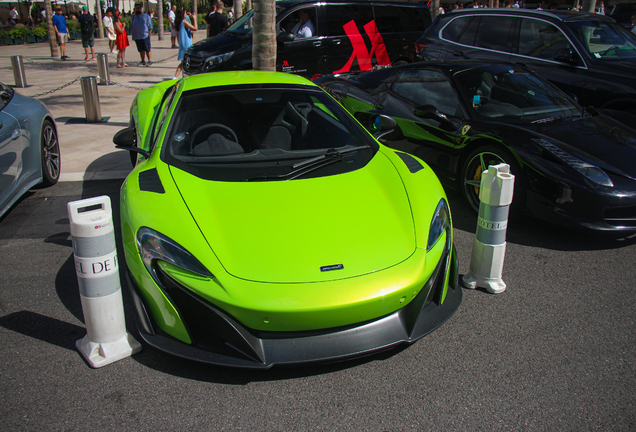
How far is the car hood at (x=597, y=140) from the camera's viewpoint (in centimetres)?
411

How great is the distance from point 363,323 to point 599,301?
6.24 ft

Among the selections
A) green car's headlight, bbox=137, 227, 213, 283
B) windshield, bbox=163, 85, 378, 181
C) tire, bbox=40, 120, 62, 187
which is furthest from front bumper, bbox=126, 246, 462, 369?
tire, bbox=40, 120, 62, 187

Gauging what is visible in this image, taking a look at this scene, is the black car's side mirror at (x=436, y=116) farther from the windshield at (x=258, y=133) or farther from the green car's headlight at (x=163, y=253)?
the green car's headlight at (x=163, y=253)

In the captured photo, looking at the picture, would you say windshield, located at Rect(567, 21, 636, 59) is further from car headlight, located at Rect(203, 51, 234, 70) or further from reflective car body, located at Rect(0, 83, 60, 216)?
reflective car body, located at Rect(0, 83, 60, 216)

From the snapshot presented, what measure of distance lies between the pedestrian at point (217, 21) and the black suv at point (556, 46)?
656 centimetres

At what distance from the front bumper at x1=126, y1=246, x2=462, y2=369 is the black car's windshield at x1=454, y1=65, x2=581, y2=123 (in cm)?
301

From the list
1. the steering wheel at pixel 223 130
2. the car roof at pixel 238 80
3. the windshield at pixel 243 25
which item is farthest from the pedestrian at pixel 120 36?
the steering wheel at pixel 223 130

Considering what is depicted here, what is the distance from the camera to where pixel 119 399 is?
8.05 ft

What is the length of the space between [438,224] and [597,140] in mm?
2363

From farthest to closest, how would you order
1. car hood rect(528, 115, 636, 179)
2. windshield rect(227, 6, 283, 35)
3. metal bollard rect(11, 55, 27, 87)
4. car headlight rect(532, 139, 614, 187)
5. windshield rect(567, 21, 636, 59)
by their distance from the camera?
metal bollard rect(11, 55, 27, 87) < windshield rect(227, 6, 283, 35) < windshield rect(567, 21, 636, 59) < car hood rect(528, 115, 636, 179) < car headlight rect(532, 139, 614, 187)

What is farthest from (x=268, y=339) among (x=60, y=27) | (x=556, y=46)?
(x=60, y=27)

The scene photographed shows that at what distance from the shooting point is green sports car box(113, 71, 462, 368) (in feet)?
7.80

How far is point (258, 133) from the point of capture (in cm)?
385

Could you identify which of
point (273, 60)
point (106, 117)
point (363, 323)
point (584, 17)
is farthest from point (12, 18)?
point (363, 323)
